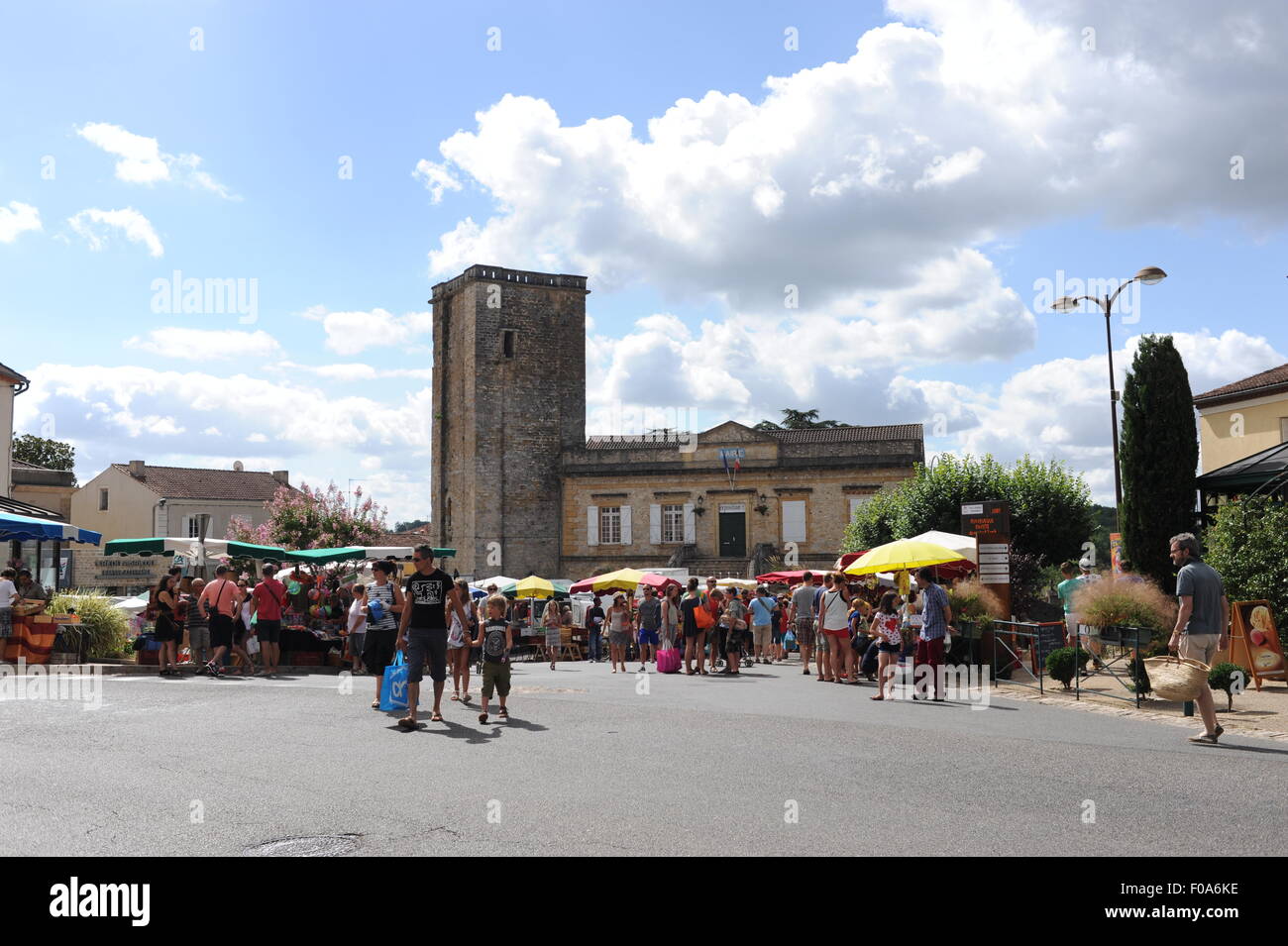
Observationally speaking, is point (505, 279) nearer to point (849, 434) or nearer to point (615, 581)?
point (849, 434)

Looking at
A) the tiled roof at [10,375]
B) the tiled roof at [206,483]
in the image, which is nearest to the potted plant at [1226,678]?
the tiled roof at [10,375]

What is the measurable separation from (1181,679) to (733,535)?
141 ft

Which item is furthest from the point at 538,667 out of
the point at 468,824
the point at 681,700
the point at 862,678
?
the point at 468,824

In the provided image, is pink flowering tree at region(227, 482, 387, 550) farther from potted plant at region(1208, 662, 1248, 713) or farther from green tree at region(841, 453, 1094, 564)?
potted plant at region(1208, 662, 1248, 713)

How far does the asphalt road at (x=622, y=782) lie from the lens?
20.0 ft

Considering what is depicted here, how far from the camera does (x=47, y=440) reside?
62.5 meters

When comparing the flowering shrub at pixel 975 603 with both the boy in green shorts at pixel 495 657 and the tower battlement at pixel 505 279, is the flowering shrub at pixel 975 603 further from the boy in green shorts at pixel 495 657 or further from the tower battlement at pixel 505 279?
the tower battlement at pixel 505 279

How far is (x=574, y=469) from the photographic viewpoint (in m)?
54.9

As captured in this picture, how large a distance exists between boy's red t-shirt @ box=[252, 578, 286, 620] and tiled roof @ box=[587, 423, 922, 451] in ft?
123

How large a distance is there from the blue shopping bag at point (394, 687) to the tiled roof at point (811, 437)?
41777mm

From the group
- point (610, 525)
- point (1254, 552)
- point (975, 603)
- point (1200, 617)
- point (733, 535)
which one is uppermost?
point (610, 525)

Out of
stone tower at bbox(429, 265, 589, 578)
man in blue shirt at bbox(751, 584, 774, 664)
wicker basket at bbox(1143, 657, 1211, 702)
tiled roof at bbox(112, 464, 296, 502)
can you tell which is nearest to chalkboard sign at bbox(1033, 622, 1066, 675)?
wicker basket at bbox(1143, 657, 1211, 702)

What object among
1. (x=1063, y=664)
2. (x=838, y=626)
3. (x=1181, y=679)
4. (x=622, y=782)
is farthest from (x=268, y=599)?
(x=1181, y=679)
